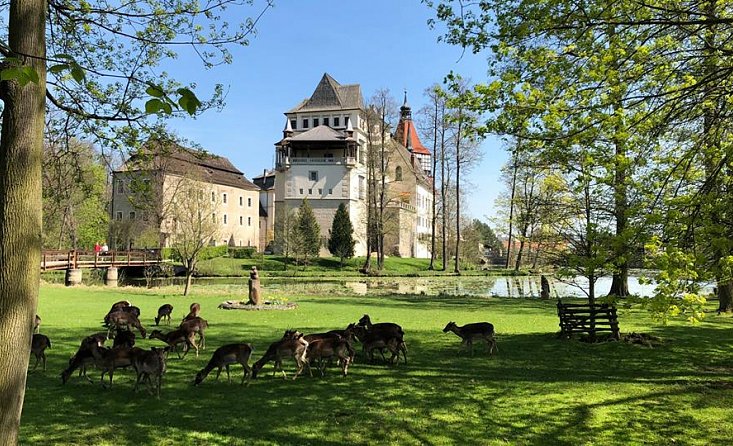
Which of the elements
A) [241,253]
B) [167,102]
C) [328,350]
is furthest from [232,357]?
[241,253]

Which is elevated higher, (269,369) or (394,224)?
(394,224)

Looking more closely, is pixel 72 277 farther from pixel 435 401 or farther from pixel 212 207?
pixel 435 401

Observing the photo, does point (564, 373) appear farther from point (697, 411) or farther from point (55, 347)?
point (55, 347)

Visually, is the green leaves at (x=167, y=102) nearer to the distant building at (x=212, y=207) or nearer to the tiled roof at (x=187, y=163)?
the tiled roof at (x=187, y=163)

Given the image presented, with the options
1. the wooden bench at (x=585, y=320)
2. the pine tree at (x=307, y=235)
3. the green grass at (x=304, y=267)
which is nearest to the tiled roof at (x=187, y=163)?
the wooden bench at (x=585, y=320)

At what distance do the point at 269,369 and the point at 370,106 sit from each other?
164 ft

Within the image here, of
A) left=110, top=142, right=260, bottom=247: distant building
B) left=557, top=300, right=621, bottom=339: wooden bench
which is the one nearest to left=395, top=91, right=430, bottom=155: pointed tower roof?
left=110, top=142, right=260, bottom=247: distant building

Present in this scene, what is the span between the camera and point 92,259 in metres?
42.4

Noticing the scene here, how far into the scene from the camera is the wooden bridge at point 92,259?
36.9 meters

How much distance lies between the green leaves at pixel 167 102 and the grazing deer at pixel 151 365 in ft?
20.0

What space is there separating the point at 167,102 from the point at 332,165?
2778 inches

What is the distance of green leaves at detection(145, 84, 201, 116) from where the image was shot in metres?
2.93

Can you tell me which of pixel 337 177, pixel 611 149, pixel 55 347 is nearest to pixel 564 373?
pixel 611 149

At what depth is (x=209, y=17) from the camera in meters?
6.92
